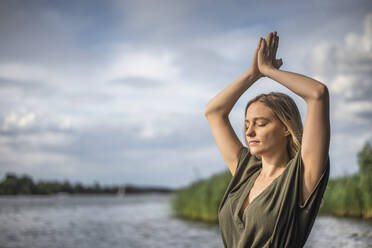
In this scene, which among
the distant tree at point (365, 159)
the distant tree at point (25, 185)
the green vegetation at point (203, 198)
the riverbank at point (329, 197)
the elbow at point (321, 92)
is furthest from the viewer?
the distant tree at point (25, 185)

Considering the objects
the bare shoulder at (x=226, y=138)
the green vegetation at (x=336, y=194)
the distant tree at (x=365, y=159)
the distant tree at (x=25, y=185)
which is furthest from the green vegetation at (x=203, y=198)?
the distant tree at (x=25, y=185)

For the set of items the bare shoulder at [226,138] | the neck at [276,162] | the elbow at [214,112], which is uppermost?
the elbow at [214,112]

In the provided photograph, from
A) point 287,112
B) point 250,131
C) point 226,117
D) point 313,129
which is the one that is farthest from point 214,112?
point 313,129

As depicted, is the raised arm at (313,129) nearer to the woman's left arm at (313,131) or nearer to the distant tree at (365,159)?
the woman's left arm at (313,131)

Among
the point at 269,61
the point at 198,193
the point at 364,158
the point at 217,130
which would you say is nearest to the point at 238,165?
the point at 217,130

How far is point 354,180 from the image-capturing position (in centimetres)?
1201

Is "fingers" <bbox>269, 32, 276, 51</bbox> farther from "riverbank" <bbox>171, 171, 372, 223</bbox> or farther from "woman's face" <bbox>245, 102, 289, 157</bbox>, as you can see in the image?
"riverbank" <bbox>171, 171, 372, 223</bbox>

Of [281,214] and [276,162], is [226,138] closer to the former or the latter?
[276,162]

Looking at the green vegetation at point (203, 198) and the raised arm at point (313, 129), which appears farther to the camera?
the green vegetation at point (203, 198)

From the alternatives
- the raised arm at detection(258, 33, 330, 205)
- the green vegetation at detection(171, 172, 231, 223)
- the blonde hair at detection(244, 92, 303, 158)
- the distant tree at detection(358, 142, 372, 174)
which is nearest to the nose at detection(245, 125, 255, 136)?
the blonde hair at detection(244, 92, 303, 158)

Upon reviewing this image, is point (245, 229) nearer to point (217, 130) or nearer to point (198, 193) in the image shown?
point (217, 130)

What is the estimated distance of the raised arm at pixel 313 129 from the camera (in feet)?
5.41

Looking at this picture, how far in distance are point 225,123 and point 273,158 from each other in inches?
13.7

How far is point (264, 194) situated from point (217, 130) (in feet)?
1.61
